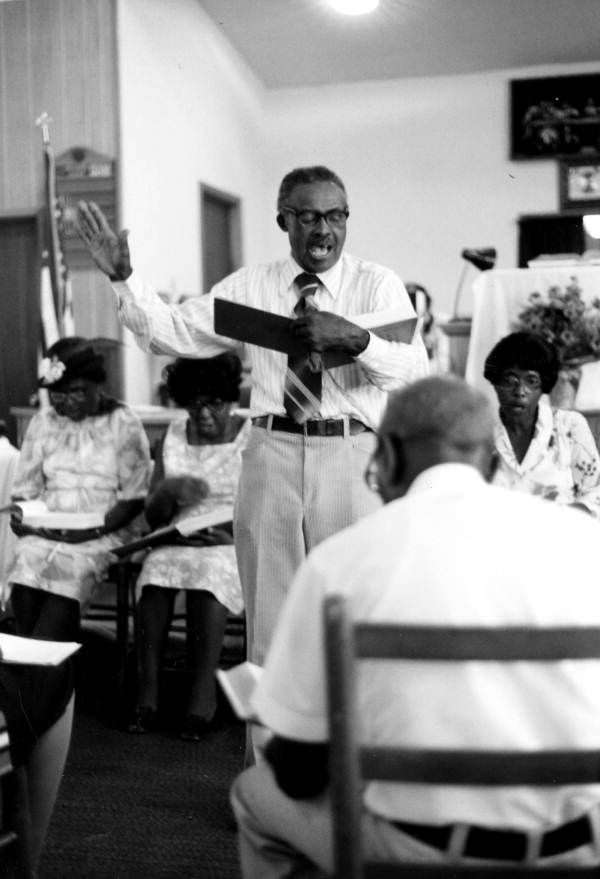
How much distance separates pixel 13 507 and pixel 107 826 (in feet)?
4.85

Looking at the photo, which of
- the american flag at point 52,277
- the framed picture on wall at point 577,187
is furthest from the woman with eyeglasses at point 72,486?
the framed picture on wall at point 577,187

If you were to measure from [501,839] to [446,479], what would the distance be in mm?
461

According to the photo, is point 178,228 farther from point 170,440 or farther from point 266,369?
point 266,369

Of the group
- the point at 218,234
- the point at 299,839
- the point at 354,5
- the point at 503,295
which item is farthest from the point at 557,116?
the point at 299,839

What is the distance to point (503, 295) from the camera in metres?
4.21

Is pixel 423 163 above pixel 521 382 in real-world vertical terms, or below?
above

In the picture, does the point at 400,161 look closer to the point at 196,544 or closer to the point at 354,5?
the point at 354,5

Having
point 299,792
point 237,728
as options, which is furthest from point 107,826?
point 299,792

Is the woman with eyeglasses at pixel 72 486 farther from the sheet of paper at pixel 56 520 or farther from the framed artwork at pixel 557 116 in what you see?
the framed artwork at pixel 557 116

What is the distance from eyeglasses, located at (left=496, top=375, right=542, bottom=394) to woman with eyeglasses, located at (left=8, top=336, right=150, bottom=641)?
59.5 inches

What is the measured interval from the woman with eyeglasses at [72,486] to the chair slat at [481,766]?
283 cm

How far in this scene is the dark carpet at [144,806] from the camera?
2.72 metres

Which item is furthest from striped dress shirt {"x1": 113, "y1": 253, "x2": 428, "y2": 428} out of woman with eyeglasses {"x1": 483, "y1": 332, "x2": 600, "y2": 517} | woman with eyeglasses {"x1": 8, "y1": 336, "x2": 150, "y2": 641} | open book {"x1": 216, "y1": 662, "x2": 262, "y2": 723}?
woman with eyeglasses {"x1": 8, "y1": 336, "x2": 150, "y2": 641}

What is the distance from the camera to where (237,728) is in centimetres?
377
